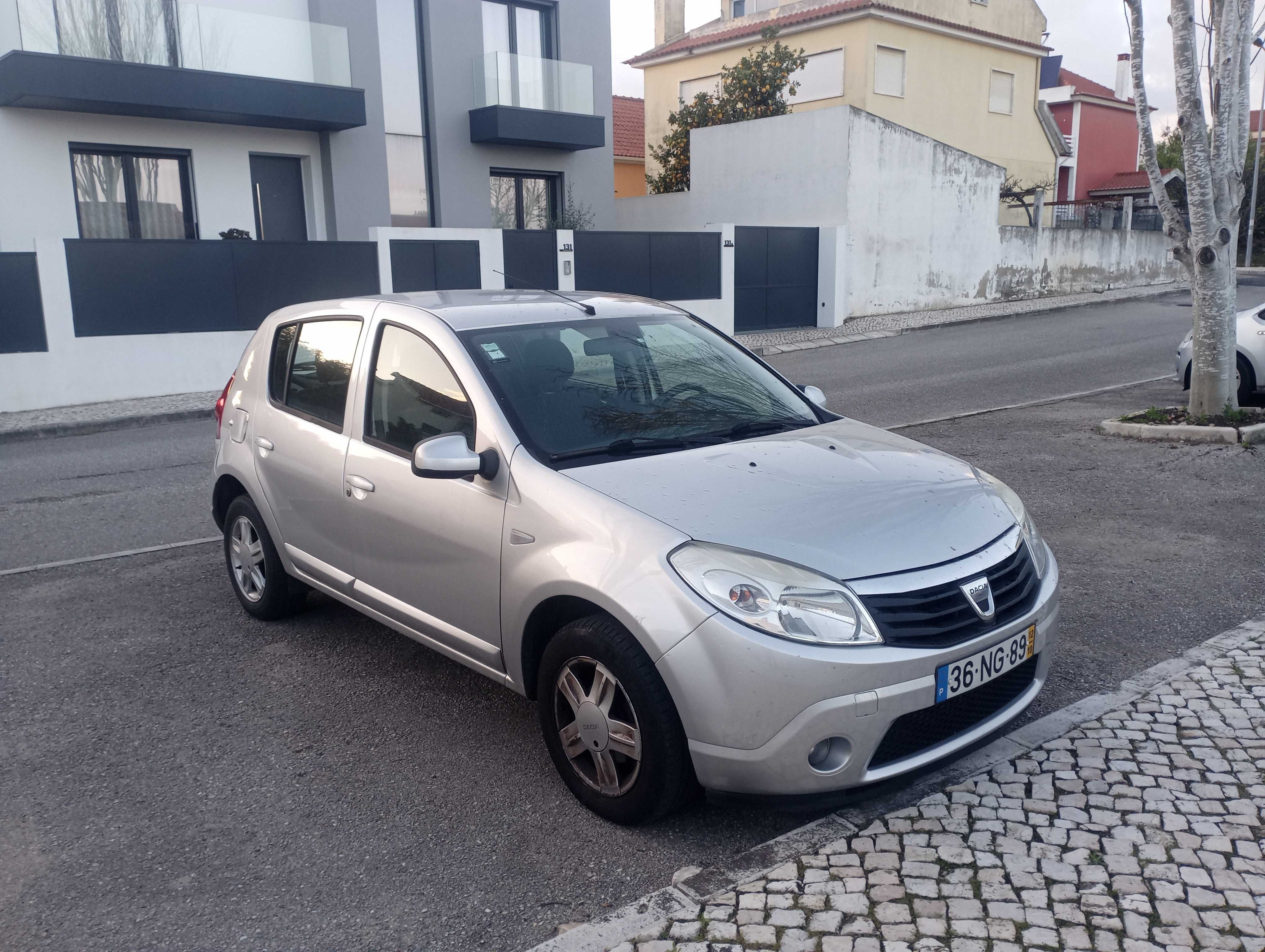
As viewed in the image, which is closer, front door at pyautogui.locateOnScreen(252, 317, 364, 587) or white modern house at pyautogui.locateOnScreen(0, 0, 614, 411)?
front door at pyautogui.locateOnScreen(252, 317, 364, 587)

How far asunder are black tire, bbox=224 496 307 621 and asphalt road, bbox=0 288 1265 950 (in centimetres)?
11

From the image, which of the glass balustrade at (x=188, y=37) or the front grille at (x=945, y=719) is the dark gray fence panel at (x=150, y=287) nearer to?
the glass balustrade at (x=188, y=37)

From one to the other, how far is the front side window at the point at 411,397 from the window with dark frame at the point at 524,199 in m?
20.2

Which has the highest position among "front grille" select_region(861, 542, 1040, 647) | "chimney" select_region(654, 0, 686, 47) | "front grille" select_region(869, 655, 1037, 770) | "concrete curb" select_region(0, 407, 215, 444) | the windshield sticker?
"chimney" select_region(654, 0, 686, 47)

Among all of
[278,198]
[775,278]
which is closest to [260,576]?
[278,198]

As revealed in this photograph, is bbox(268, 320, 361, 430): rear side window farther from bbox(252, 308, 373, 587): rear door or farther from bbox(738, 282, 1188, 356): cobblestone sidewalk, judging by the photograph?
bbox(738, 282, 1188, 356): cobblestone sidewalk

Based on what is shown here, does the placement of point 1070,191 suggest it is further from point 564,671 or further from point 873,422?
point 564,671

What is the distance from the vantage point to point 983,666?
11.1ft

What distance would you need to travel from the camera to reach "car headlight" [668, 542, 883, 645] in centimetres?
313

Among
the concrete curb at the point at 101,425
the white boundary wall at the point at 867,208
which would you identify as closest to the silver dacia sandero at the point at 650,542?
the concrete curb at the point at 101,425

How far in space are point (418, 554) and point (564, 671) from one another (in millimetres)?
956

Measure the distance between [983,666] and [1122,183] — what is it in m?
49.8

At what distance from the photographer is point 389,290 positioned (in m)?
18.4

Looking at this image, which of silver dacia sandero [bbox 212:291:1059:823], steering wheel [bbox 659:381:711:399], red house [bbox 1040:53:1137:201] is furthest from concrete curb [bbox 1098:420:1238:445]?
red house [bbox 1040:53:1137:201]
